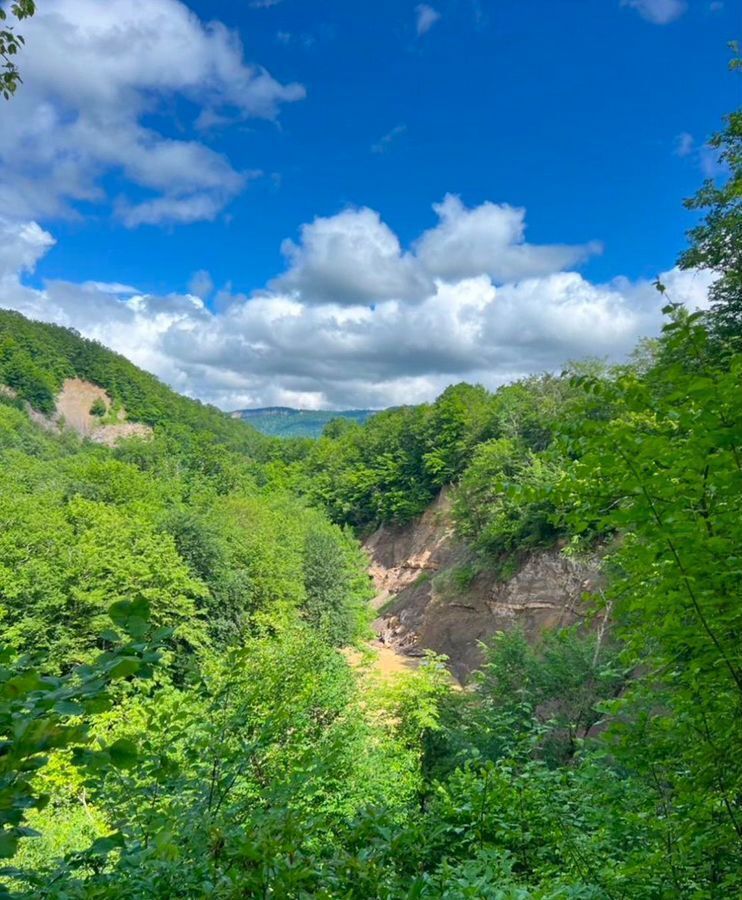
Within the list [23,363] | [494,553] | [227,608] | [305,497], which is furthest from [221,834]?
[23,363]

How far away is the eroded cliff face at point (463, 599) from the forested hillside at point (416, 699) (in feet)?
4.20

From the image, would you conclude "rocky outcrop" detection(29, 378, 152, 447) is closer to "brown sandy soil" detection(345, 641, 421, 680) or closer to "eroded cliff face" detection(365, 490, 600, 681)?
"eroded cliff face" detection(365, 490, 600, 681)

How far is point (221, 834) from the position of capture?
2588 mm

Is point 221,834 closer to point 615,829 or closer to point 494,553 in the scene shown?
point 615,829

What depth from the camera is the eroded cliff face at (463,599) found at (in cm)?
2394

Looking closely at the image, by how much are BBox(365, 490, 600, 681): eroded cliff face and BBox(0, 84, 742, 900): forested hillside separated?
1.28 meters

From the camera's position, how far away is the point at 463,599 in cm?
2966

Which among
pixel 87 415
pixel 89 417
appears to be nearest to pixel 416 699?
pixel 89 417

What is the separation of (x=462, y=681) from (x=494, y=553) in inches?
270

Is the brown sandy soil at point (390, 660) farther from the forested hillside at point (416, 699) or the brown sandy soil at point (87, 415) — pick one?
the brown sandy soil at point (87, 415)

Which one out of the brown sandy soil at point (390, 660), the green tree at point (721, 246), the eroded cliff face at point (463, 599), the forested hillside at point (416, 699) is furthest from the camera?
the brown sandy soil at point (390, 660)

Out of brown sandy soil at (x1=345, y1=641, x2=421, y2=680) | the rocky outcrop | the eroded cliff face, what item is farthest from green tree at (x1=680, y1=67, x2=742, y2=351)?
the rocky outcrop

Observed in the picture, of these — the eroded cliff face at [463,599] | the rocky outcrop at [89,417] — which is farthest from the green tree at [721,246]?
the rocky outcrop at [89,417]

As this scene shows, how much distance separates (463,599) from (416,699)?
15053 millimetres
